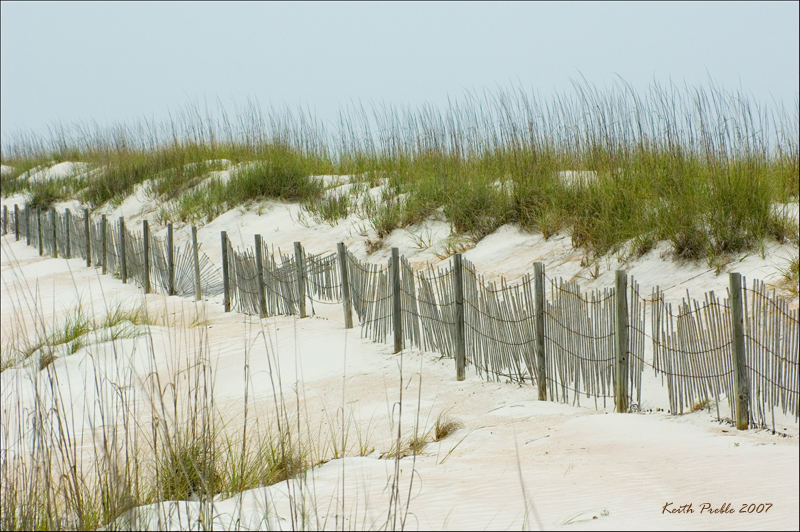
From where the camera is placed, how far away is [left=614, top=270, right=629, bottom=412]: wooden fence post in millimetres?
4594

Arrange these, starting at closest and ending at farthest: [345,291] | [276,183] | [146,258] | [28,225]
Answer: [345,291], [146,258], [276,183], [28,225]

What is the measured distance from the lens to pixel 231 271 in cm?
950

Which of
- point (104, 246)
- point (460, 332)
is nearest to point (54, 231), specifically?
point (104, 246)

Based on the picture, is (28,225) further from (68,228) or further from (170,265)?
(170,265)

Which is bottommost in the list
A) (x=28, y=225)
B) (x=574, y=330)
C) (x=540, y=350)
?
(x=28, y=225)

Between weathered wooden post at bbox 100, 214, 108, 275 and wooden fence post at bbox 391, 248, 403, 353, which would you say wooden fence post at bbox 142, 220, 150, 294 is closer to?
weathered wooden post at bbox 100, 214, 108, 275

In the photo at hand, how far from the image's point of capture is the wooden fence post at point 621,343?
15.1 feet

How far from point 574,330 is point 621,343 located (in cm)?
38

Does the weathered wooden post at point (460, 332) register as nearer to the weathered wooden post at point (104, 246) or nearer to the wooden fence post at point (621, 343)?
the wooden fence post at point (621, 343)

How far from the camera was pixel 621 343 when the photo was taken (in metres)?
4.66

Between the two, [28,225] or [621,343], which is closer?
[621,343]

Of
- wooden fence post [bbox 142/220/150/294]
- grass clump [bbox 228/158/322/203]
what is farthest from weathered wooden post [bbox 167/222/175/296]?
grass clump [bbox 228/158/322/203]

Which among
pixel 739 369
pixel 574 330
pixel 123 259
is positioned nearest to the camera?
pixel 739 369

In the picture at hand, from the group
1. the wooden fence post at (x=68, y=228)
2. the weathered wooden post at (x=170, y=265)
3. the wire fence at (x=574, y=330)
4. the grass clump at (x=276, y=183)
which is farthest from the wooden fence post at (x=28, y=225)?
the wire fence at (x=574, y=330)
